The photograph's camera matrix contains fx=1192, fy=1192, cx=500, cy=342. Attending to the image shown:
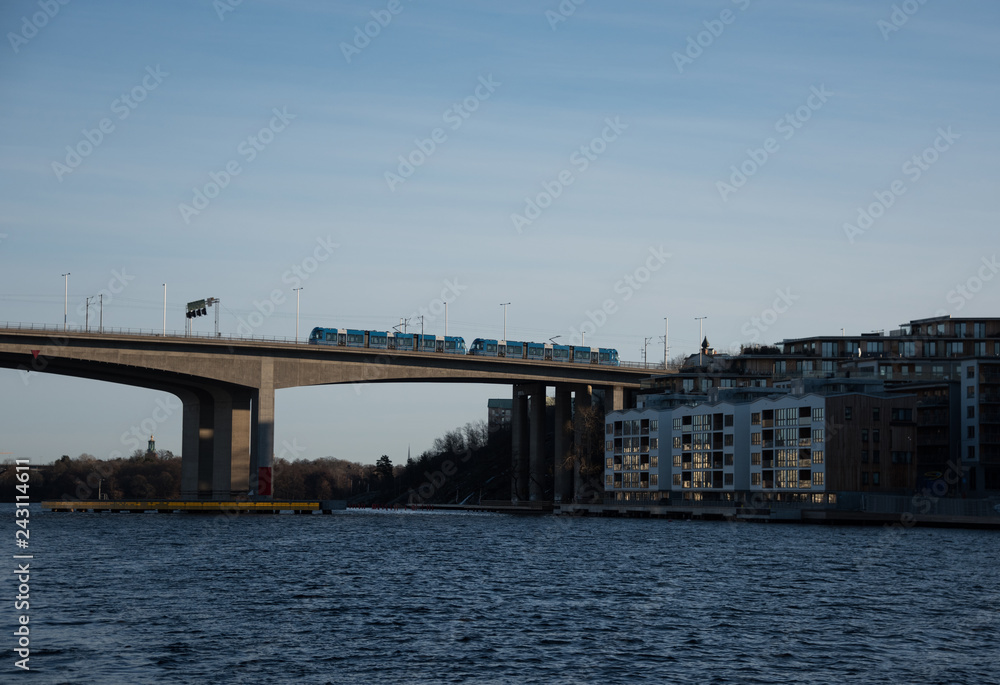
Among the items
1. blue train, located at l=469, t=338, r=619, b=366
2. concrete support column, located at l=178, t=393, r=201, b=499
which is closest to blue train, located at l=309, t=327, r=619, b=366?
blue train, located at l=469, t=338, r=619, b=366

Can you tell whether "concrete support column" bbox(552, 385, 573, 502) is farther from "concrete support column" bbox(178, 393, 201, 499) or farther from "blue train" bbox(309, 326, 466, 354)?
"concrete support column" bbox(178, 393, 201, 499)

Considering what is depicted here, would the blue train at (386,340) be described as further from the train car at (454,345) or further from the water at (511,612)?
the water at (511,612)

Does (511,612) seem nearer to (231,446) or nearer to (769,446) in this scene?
(769,446)

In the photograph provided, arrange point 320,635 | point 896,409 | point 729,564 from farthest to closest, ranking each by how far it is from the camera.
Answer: point 896,409 → point 729,564 → point 320,635

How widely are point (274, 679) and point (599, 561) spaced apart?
147ft

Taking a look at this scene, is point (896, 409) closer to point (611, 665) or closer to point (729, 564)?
point (729, 564)

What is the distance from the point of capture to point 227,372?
5610 inches

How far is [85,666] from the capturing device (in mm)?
35031

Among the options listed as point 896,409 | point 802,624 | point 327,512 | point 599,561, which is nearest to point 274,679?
point 802,624

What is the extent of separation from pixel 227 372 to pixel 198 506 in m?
16.7

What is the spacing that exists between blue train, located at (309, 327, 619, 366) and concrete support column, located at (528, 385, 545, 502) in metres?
6.94

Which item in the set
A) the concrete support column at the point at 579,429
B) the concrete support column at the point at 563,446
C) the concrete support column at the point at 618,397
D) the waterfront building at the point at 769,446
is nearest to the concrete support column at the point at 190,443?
the concrete support column at the point at 563,446

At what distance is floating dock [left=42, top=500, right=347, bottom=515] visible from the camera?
14325 centimetres

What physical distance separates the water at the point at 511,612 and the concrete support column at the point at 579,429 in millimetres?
88711
